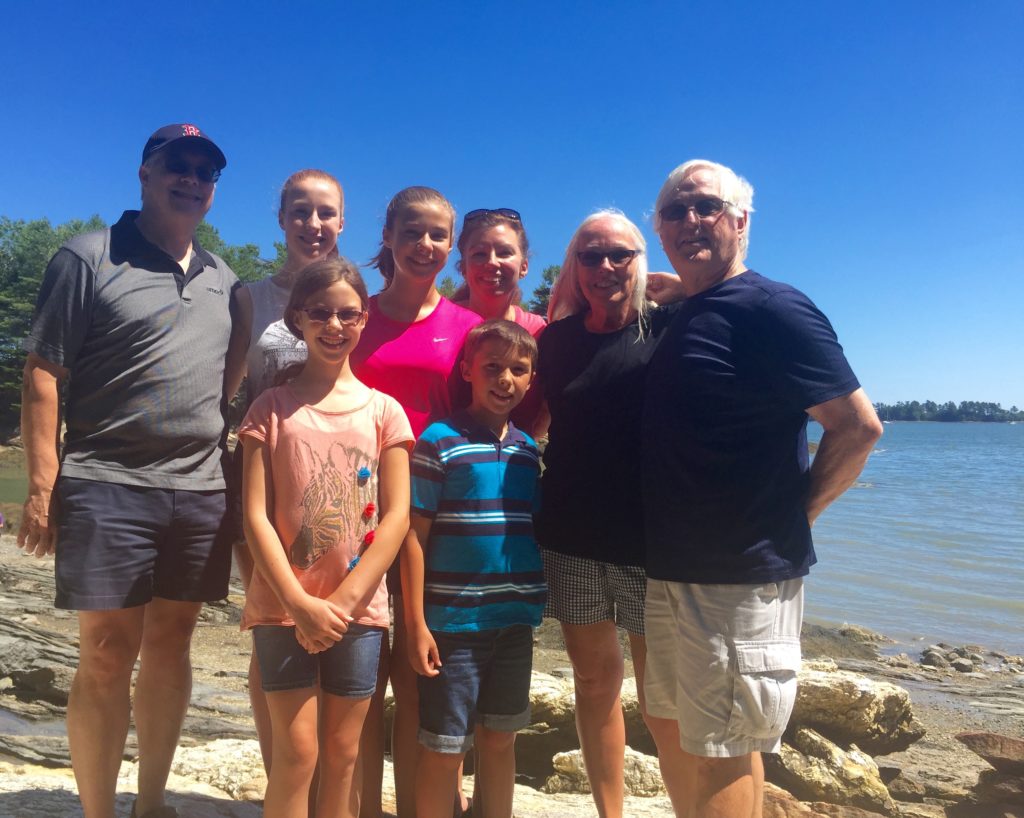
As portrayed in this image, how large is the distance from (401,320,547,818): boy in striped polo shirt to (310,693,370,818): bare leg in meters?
0.30

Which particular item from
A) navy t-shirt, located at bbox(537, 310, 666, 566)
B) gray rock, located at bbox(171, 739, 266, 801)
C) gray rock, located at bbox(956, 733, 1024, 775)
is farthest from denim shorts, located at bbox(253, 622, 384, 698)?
gray rock, located at bbox(956, 733, 1024, 775)

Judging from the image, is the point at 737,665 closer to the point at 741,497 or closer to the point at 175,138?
the point at 741,497

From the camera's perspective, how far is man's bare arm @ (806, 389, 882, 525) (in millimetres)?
2633

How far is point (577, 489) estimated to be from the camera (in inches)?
127

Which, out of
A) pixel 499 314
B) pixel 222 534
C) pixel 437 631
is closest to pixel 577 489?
pixel 437 631

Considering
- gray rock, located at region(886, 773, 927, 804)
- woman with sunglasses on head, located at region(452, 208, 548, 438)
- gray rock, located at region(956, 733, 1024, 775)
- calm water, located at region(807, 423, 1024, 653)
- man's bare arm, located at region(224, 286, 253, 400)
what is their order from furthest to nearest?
calm water, located at region(807, 423, 1024, 653) < gray rock, located at region(886, 773, 927, 804) < gray rock, located at region(956, 733, 1024, 775) < woman with sunglasses on head, located at region(452, 208, 548, 438) < man's bare arm, located at region(224, 286, 253, 400)

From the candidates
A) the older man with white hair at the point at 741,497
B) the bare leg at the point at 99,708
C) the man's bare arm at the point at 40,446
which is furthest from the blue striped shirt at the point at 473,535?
the man's bare arm at the point at 40,446

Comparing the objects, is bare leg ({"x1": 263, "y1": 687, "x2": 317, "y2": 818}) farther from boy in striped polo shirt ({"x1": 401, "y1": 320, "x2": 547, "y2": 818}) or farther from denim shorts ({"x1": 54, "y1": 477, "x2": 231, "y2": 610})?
denim shorts ({"x1": 54, "y1": 477, "x2": 231, "y2": 610})

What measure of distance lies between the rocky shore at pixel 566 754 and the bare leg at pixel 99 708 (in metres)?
0.44

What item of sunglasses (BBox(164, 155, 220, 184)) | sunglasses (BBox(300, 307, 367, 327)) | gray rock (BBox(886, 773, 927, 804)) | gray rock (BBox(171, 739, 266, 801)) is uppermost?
sunglasses (BBox(164, 155, 220, 184))

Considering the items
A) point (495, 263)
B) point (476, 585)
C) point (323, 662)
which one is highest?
point (495, 263)

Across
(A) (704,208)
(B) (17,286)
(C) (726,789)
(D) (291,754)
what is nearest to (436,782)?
(D) (291,754)

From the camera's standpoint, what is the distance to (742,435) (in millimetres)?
2680

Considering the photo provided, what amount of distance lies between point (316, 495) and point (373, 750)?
4.16 feet
